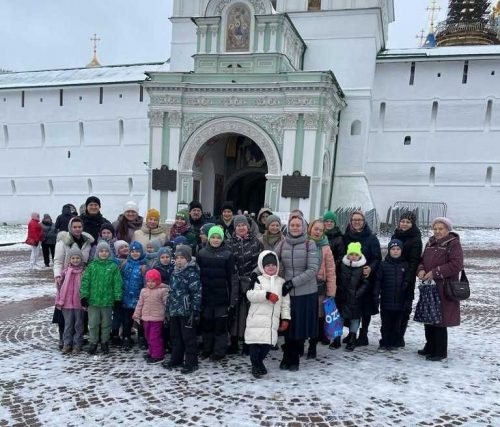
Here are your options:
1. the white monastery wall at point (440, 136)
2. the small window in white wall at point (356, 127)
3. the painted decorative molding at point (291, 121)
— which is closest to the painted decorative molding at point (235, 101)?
the painted decorative molding at point (291, 121)

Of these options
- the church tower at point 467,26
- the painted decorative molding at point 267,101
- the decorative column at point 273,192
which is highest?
the church tower at point 467,26

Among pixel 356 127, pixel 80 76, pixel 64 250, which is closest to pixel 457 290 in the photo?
pixel 64 250

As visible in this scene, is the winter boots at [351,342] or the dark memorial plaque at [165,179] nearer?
the winter boots at [351,342]

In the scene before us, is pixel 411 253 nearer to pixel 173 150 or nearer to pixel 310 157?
pixel 310 157

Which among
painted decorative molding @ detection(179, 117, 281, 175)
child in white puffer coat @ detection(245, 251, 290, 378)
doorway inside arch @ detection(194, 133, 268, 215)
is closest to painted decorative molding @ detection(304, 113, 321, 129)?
painted decorative molding @ detection(179, 117, 281, 175)

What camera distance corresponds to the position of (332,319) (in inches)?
194

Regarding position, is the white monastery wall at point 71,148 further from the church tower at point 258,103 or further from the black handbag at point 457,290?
the black handbag at point 457,290

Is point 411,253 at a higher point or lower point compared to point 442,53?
lower

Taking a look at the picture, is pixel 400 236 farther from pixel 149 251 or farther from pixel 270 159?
pixel 270 159

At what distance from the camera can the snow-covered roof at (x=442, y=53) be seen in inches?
816

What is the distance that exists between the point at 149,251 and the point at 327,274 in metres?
2.12

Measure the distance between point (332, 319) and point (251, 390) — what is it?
1269 millimetres

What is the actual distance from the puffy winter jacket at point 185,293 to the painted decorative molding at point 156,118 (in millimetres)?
14011

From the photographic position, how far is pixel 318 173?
16.9 meters
